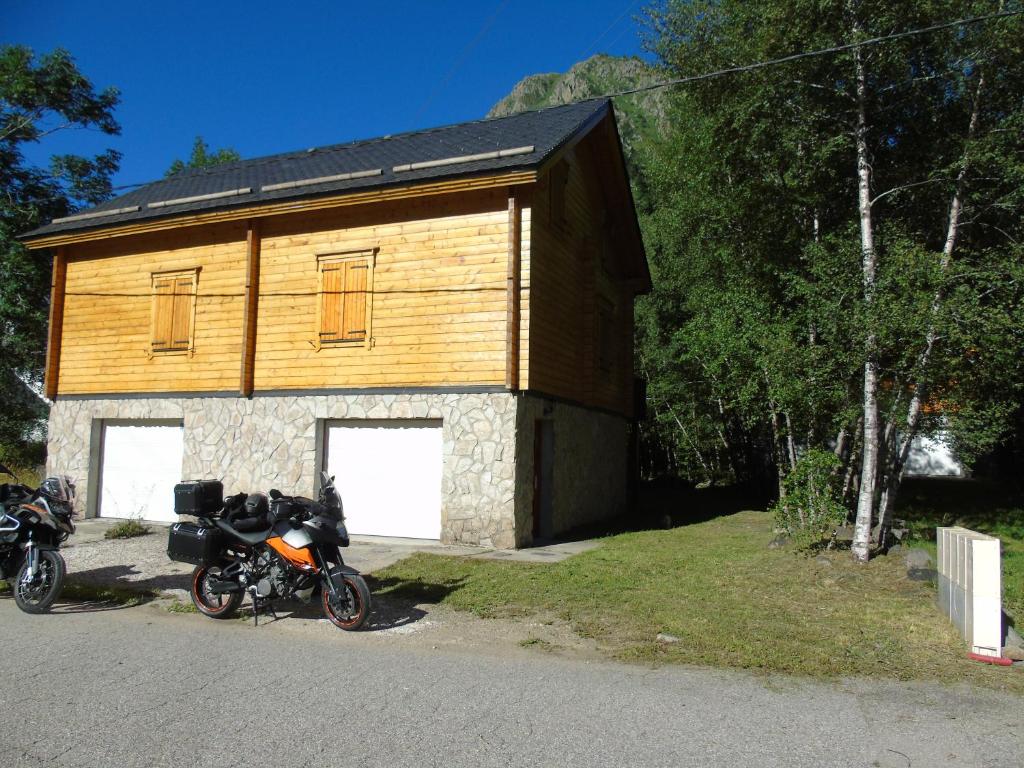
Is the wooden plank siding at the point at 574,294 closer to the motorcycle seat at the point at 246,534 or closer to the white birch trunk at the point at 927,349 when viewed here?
the white birch trunk at the point at 927,349

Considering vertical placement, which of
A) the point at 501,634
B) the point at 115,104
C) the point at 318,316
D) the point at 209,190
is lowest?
the point at 501,634

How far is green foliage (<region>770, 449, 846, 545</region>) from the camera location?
35.7ft

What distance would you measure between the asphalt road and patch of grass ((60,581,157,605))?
1759mm

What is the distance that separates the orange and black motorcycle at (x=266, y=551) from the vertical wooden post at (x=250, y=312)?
23.0 ft

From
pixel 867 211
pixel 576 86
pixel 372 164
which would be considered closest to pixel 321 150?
pixel 372 164

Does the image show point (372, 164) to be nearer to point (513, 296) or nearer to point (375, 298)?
point (375, 298)

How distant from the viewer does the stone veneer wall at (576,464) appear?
1232 cm

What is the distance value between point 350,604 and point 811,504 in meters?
7.31

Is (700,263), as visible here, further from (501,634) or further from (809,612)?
(501,634)

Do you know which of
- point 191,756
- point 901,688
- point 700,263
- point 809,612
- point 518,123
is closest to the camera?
point 191,756

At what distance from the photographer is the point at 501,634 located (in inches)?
271

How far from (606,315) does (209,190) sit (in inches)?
361

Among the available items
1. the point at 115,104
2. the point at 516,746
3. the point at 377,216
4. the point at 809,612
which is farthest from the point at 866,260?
the point at 115,104

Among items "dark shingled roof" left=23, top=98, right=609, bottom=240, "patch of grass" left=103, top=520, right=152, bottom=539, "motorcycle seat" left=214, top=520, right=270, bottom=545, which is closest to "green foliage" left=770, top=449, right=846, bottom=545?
"dark shingled roof" left=23, top=98, right=609, bottom=240
